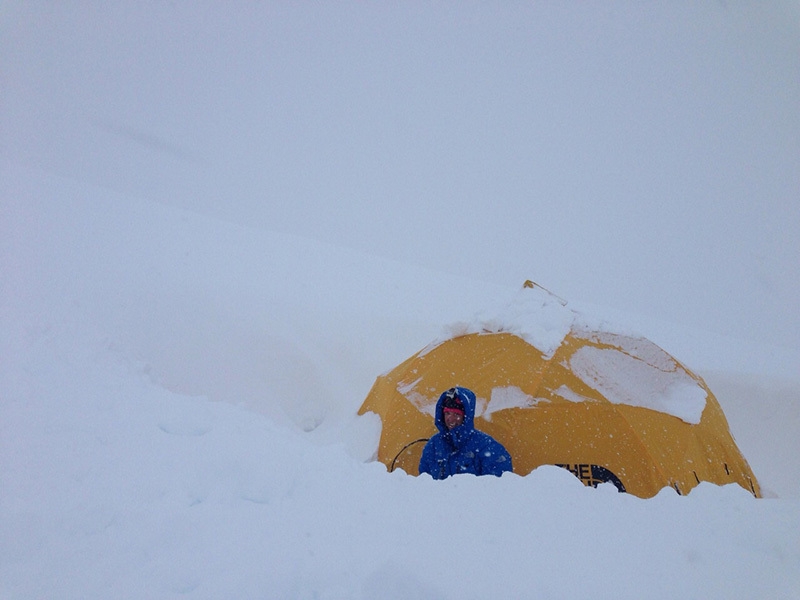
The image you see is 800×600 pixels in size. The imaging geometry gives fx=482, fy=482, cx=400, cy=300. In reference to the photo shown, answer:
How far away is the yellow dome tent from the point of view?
130 inches

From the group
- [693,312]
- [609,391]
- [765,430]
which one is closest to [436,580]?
[609,391]

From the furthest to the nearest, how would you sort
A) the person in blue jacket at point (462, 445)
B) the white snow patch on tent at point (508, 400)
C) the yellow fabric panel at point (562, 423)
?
1. the white snow patch on tent at point (508, 400)
2. the yellow fabric panel at point (562, 423)
3. the person in blue jacket at point (462, 445)

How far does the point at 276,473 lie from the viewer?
6.25 feet

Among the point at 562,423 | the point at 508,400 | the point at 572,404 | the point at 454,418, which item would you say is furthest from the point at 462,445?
the point at 572,404

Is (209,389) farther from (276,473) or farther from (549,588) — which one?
(549,588)

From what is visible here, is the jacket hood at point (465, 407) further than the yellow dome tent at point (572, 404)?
No

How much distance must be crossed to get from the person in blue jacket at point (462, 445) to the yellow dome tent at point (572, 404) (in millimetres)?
383

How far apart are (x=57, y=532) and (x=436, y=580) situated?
1139 mm

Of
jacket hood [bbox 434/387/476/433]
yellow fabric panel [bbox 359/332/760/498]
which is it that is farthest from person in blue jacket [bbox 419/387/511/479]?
yellow fabric panel [bbox 359/332/760/498]

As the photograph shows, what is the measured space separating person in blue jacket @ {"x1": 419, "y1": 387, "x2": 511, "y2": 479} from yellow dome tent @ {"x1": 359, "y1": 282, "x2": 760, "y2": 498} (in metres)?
0.38

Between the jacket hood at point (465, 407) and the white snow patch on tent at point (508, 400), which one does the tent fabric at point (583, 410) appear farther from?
the jacket hood at point (465, 407)

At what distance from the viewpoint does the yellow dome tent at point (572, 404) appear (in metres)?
3.30

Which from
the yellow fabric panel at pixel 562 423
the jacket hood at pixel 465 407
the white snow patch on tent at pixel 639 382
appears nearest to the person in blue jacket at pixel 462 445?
the jacket hood at pixel 465 407

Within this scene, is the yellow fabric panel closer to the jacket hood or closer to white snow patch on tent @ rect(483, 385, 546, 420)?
white snow patch on tent @ rect(483, 385, 546, 420)
